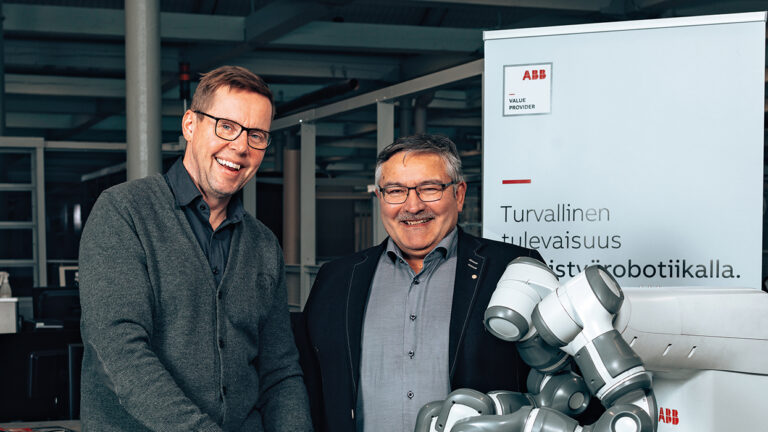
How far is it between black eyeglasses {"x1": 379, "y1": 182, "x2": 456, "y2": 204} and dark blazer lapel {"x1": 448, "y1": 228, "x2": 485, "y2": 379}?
155 millimetres

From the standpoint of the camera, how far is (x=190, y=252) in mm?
1532

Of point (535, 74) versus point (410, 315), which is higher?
point (535, 74)

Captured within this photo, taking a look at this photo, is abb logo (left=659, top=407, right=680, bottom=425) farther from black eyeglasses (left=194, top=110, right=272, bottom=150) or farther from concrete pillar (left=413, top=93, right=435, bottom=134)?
concrete pillar (left=413, top=93, right=435, bottom=134)

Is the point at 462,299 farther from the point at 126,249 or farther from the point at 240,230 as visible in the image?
the point at 126,249

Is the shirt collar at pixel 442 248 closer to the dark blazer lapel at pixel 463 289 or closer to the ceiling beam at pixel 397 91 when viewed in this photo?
the dark blazer lapel at pixel 463 289

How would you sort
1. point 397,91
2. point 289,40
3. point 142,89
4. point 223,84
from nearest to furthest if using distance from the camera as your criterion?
point 223,84 < point 142,89 < point 397,91 < point 289,40

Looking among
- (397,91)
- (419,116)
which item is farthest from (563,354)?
(419,116)

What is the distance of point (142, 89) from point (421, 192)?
2852 mm

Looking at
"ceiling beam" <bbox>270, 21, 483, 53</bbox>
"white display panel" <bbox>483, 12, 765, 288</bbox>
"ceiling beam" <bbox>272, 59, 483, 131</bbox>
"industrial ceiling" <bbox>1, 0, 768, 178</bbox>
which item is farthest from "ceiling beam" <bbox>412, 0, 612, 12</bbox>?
"white display panel" <bbox>483, 12, 765, 288</bbox>

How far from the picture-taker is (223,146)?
1580 millimetres

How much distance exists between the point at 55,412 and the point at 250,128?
105 inches

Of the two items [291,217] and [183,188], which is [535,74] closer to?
[183,188]

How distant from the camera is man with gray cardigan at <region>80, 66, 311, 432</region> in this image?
1.40 meters

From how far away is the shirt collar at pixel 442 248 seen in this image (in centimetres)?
195
